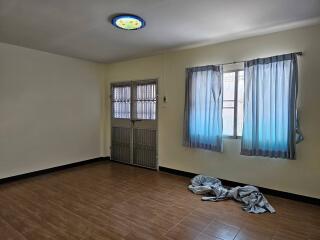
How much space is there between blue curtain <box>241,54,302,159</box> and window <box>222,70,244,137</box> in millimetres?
174

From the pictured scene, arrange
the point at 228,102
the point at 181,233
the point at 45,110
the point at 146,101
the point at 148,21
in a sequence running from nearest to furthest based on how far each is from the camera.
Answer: the point at 181,233 < the point at 148,21 < the point at 228,102 < the point at 45,110 < the point at 146,101

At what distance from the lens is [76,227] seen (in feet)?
7.46

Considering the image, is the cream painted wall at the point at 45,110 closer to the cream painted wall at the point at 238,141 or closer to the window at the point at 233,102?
the cream painted wall at the point at 238,141

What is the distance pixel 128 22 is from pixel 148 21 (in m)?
0.25

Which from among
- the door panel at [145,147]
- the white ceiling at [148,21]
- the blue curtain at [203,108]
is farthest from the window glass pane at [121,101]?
the blue curtain at [203,108]

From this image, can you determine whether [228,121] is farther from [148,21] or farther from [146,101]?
[148,21]

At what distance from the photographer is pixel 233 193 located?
10.00 feet

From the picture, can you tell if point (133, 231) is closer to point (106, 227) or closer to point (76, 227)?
point (106, 227)

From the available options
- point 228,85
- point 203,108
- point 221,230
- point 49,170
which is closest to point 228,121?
point 203,108

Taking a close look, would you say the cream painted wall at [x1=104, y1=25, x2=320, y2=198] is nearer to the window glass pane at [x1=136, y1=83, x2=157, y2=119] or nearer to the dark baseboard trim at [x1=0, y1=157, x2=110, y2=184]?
the window glass pane at [x1=136, y1=83, x2=157, y2=119]

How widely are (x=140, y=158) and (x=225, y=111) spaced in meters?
2.19

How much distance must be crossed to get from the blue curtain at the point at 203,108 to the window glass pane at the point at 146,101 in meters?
0.85

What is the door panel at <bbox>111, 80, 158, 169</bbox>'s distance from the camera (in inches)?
176

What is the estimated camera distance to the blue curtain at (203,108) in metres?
3.48
